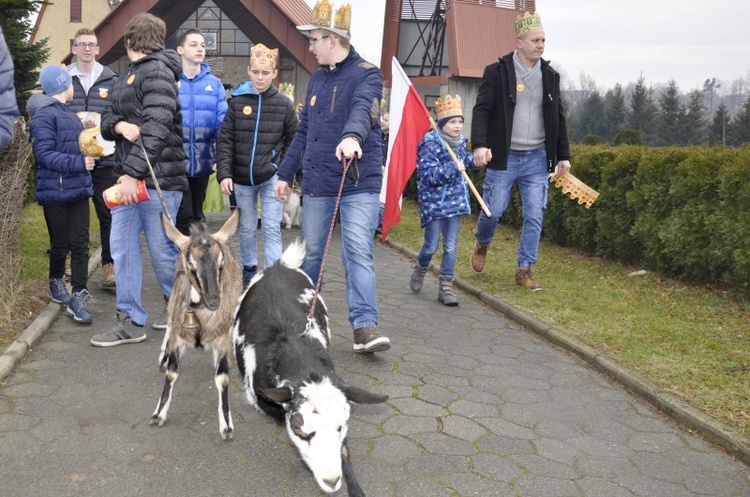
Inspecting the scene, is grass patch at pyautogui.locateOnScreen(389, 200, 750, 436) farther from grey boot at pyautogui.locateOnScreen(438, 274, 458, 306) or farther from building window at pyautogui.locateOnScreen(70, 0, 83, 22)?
building window at pyautogui.locateOnScreen(70, 0, 83, 22)

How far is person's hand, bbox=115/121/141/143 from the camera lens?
547 cm

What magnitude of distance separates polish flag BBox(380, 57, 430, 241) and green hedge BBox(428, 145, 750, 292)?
10.7 feet

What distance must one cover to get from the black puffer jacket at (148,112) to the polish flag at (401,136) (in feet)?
9.34

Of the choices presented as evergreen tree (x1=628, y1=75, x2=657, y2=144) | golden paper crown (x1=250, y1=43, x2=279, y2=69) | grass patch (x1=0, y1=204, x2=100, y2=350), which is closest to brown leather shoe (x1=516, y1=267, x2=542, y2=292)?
golden paper crown (x1=250, y1=43, x2=279, y2=69)

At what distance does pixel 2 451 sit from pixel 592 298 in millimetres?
6159

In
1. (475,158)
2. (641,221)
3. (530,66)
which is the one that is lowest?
(641,221)

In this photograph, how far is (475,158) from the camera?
7.91 m

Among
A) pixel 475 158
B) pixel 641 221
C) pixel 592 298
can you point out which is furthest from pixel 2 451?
pixel 641 221

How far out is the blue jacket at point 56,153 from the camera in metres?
6.64

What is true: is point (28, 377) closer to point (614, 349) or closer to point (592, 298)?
point (614, 349)

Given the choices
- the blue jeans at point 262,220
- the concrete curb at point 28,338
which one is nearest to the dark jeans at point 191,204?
the blue jeans at point 262,220

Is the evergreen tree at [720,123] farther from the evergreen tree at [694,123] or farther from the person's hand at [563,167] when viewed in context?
the person's hand at [563,167]

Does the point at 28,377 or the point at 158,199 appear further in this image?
the point at 158,199

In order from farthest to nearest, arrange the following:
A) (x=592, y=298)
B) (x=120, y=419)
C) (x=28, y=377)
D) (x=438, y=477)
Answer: (x=592, y=298) < (x=28, y=377) < (x=120, y=419) < (x=438, y=477)
